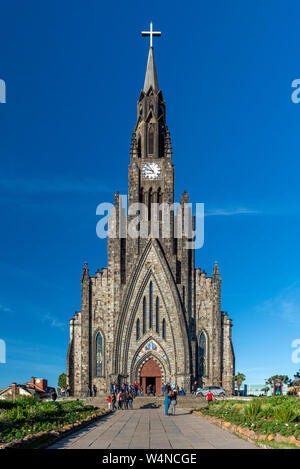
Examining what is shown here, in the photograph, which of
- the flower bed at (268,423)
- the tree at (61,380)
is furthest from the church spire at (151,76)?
the flower bed at (268,423)

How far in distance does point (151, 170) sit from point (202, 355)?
70.1 feet

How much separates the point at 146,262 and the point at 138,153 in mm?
14209

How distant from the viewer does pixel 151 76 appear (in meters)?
67.2

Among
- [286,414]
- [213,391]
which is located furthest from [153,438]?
[213,391]

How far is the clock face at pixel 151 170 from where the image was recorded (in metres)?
62.6

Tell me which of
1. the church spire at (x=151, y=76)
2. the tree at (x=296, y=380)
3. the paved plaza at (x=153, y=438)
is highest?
the church spire at (x=151, y=76)

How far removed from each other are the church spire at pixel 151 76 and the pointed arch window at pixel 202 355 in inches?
1178

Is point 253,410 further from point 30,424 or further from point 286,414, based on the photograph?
point 30,424

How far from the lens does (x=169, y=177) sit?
62094 mm

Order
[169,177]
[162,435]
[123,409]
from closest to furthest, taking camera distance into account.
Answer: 1. [162,435]
2. [123,409]
3. [169,177]

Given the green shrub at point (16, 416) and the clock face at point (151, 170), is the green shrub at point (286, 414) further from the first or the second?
the clock face at point (151, 170)

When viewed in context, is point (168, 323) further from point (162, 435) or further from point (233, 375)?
point (162, 435)

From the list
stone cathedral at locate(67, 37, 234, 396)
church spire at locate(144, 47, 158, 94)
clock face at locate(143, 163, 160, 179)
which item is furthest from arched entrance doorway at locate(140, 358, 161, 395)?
church spire at locate(144, 47, 158, 94)
